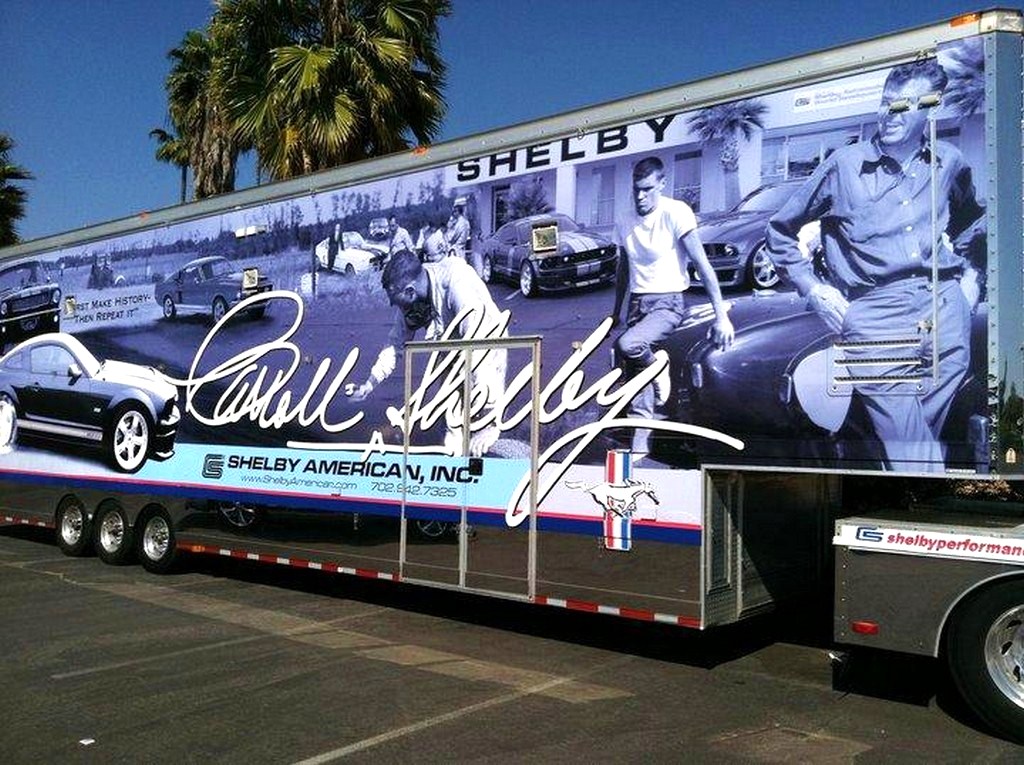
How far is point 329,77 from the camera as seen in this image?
14.6 meters

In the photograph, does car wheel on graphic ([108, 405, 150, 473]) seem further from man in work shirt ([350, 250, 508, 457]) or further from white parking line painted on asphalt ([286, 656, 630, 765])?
white parking line painted on asphalt ([286, 656, 630, 765])

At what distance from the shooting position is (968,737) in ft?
18.0

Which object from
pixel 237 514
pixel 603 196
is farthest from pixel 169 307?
pixel 603 196

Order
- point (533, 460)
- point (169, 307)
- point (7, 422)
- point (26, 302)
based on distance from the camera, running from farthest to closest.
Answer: point (7, 422), point (26, 302), point (169, 307), point (533, 460)

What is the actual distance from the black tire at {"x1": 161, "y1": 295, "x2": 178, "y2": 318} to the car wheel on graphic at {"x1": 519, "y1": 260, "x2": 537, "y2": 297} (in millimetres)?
4503

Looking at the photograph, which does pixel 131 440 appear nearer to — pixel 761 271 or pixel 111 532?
pixel 111 532

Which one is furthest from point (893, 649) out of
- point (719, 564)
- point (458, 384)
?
point (458, 384)

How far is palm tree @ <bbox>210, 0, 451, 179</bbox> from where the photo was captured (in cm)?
1459

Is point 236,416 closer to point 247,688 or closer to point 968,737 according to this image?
point 247,688

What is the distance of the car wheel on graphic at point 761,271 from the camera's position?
6.09 metres

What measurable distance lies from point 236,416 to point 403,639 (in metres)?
2.92

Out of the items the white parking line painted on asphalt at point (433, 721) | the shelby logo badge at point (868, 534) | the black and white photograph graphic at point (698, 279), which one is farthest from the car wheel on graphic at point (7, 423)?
the shelby logo badge at point (868, 534)

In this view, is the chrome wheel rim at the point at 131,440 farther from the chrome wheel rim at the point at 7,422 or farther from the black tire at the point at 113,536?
the chrome wheel rim at the point at 7,422

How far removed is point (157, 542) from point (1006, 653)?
27.5 feet
